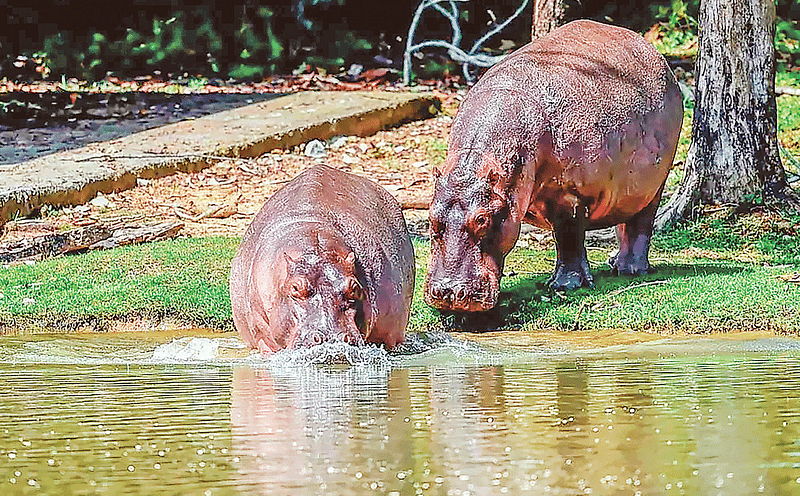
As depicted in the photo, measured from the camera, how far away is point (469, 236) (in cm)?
717

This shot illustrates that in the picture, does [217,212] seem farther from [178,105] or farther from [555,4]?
[178,105]

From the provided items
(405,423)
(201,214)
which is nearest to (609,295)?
(405,423)

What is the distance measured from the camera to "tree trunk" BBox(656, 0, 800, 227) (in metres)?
10.5

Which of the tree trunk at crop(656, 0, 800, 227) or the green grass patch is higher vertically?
the tree trunk at crop(656, 0, 800, 227)

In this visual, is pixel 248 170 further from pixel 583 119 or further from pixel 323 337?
pixel 323 337

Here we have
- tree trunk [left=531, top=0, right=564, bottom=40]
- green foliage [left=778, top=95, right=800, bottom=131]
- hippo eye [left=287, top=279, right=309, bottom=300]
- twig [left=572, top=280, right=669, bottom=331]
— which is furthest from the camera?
green foliage [left=778, top=95, right=800, bottom=131]

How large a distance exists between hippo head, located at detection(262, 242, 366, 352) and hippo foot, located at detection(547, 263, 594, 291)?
8.09ft

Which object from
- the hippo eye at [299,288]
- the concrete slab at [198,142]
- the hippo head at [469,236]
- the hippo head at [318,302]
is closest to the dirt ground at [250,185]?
the concrete slab at [198,142]

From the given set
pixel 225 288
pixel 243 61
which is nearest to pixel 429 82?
pixel 243 61

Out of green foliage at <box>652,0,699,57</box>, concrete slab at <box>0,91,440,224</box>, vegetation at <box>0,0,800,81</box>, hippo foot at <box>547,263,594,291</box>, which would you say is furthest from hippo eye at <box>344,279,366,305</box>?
green foliage at <box>652,0,699,57</box>

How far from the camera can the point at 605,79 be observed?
7961mm

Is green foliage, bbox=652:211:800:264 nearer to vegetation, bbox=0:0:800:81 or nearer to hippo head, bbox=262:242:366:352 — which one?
hippo head, bbox=262:242:366:352

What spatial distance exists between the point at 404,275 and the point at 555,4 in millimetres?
6543

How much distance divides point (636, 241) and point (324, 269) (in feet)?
10.6
